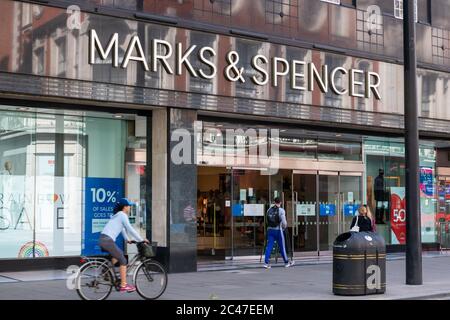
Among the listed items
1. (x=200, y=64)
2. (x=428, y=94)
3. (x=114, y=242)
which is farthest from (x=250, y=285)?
(x=428, y=94)

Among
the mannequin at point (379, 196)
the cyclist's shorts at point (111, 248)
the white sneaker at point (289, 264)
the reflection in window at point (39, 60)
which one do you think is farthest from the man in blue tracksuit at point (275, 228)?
the reflection in window at point (39, 60)

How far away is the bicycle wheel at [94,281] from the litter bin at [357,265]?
13.2 ft

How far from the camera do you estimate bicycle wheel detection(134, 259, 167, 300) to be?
11.7 meters

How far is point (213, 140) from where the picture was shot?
18.8m

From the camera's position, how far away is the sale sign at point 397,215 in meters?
22.6

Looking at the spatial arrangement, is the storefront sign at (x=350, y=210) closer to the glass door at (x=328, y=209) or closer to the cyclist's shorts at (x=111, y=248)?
the glass door at (x=328, y=209)

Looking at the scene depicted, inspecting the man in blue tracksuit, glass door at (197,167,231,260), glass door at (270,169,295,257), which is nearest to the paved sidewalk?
the man in blue tracksuit

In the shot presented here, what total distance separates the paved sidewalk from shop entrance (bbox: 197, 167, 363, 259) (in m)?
1.91

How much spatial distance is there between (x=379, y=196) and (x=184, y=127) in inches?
344

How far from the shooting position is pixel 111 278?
37.4 ft

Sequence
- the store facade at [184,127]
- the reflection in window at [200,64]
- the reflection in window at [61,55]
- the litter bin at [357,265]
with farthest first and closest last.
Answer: the reflection in window at [200,64] → the store facade at [184,127] → the reflection in window at [61,55] → the litter bin at [357,265]

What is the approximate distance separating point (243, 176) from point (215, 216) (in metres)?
1.41

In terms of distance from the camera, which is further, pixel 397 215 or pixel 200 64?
pixel 397 215

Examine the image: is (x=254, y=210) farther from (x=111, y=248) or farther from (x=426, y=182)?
(x=111, y=248)
